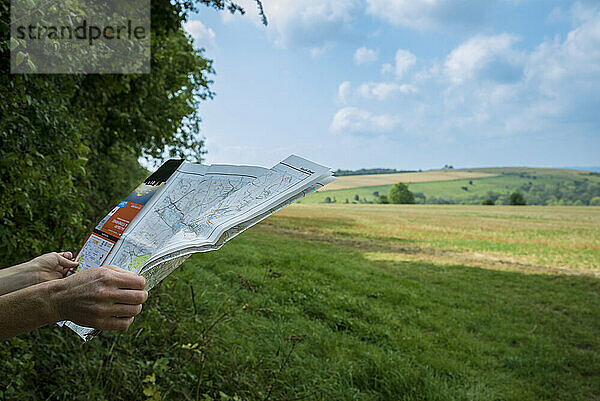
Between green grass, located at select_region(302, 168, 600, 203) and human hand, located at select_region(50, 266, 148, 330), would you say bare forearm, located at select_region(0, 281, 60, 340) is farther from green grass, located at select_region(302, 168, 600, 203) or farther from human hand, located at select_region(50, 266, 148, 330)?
green grass, located at select_region(302, 168, 600, 203)

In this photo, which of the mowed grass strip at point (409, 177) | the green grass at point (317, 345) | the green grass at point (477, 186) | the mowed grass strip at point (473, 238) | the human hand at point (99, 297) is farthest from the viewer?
the mowed grass strip at point (409, 177)

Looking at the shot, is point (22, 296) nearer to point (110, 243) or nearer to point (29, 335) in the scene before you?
point (110, 243)

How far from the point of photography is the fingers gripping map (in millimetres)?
1188

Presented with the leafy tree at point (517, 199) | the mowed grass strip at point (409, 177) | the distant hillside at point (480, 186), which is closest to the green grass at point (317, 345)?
the distant hillside at point (480, 186)

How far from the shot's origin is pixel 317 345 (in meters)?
4.38

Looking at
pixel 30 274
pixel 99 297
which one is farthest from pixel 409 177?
pixel 99 297

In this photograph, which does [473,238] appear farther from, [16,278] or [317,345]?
[16,278]

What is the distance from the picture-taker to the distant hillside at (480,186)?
150ft

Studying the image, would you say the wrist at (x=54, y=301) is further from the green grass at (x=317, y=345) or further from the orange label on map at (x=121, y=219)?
the green grass at (x=317, y=345)

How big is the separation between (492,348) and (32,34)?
608 centimetres

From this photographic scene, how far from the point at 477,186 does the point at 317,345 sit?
188ft

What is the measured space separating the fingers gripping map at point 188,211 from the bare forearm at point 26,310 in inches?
6.3

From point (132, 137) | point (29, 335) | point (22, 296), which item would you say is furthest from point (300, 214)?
point (22, 296)

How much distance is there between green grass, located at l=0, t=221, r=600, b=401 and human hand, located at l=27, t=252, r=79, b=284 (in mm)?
1326
